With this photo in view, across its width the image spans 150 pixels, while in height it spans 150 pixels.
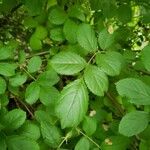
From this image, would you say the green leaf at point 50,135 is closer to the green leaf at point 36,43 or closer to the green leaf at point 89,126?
the green leaf at point 89,126

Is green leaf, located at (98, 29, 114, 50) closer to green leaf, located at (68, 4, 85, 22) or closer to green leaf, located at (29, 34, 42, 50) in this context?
green leaf, located at (68, 4, 85, 22)

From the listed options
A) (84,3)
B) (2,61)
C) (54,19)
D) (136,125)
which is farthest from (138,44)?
(136,125)

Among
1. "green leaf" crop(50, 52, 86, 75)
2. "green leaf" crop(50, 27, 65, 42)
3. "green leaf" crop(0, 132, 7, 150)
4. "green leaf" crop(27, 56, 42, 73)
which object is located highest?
"green leaf" crop(50, 52, 86, 75)

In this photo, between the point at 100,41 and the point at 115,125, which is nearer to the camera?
the point at 100,41

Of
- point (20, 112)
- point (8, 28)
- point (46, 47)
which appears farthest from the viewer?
point (8, 28)

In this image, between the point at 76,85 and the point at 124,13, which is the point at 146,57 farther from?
the point at 124,13

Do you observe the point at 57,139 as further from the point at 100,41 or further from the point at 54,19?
the point at 54,19

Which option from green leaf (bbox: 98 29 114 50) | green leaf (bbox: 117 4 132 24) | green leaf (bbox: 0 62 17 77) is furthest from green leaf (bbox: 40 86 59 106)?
green leaf (bbox: 117 4 132 24)
